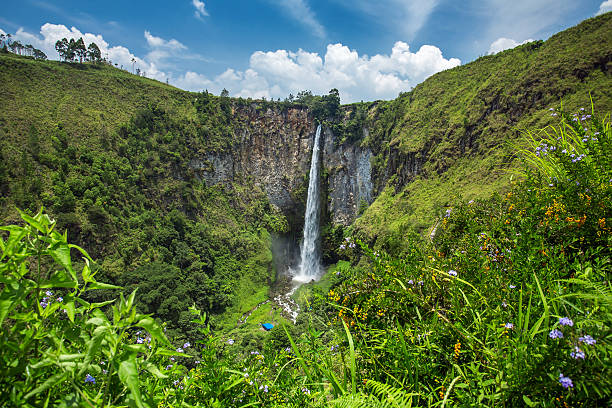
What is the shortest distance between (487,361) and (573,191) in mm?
1739

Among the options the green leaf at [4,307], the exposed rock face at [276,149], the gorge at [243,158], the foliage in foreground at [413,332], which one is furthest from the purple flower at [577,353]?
the exposed rock face at [276,149]

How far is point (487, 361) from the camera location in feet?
4.89

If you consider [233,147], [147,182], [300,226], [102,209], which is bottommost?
[300,226]

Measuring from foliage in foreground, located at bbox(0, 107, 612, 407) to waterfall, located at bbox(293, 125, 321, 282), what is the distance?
26671mm

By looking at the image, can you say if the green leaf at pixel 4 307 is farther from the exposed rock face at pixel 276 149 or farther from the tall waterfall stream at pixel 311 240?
the exposed rock face at pixel 276 149

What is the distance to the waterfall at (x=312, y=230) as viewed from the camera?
2920 cm

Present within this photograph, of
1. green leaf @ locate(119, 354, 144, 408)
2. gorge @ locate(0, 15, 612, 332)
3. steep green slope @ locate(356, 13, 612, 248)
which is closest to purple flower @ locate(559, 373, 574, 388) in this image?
green leaf @ locate(119, 354, 144, 408)

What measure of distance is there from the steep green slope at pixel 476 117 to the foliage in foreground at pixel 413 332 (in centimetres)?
824

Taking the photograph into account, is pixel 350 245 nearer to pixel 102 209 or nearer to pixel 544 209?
pixel 544 209

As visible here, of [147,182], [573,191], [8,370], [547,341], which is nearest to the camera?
[8,370]

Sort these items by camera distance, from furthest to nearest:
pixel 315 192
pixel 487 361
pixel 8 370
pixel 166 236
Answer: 1. pixel 315 192
2. pixel 166 236
3. pixel 487 361
4. pixel 8 370

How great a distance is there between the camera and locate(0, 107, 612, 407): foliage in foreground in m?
0.89

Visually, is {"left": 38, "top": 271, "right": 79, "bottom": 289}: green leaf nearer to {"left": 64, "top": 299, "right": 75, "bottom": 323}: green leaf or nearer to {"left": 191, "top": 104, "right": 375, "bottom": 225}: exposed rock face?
{"left": 64, "top": 299, "right": 75, "bottom": 323}: green leaf

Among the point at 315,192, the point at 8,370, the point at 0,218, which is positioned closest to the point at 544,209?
the point at 8,370
